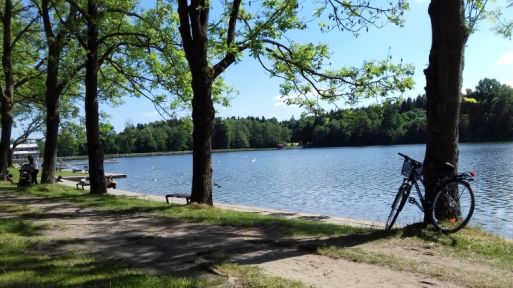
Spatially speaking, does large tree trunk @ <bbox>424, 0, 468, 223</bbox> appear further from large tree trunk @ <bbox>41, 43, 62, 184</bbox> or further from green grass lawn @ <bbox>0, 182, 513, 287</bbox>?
large tree trunk @ <bbox>41, 43, 62, 184</bbox>

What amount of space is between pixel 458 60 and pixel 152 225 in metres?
6.37

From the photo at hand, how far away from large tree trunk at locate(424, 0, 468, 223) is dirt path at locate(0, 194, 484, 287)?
188cm

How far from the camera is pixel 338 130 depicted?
492ft

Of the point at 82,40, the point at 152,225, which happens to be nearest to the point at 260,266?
the point at 152,225

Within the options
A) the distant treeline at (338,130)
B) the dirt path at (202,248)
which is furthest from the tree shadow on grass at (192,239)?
the distant treeline at (338,130)

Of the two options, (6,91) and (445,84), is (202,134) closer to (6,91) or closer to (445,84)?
(445,84)

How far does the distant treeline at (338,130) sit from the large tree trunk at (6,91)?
4.59 meters

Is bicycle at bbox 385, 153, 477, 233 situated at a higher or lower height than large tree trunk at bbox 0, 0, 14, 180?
lower

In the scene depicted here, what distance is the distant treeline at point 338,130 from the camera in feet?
68.1

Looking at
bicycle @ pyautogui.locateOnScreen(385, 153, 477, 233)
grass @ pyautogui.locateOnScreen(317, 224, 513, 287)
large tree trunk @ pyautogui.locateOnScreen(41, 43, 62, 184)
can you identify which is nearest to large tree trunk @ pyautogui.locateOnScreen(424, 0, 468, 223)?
bicycle @ pyautogui.locateOnScreen(385, 153, 477, 233)

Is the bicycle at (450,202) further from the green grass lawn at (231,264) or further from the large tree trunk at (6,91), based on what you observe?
the large tree trunk at (6,91)

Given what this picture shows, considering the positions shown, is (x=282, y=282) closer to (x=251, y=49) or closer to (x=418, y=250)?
(x=418, y=250)

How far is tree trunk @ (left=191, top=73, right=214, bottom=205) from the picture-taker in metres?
13.6

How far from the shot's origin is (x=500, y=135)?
108m
